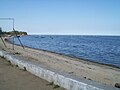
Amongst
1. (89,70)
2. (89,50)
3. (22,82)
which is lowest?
(89,50)

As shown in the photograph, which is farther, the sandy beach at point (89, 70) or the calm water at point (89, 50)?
the calm water at point (89, 50)

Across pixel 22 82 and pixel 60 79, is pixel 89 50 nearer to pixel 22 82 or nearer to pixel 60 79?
pixel 22 82

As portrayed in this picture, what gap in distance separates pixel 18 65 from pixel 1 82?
2.67 m

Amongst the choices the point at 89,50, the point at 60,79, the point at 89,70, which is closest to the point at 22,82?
the point at 60,79

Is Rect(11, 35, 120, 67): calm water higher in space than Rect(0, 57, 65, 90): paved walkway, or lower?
lower

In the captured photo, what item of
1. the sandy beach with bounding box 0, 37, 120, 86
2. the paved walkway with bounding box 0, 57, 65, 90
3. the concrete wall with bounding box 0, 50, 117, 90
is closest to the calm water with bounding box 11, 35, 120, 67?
the sandy beach with bounding box 0, 37, 120, 86

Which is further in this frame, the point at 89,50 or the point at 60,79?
the point at 89,50

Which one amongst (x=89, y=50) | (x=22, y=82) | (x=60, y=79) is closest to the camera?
(x=60, y=79)

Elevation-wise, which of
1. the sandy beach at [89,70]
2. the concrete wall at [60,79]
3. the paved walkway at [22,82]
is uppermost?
the concrete wall at [60,79]

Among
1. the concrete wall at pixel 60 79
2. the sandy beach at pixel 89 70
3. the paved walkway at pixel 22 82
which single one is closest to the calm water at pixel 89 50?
the sandy beach at pixel 89 70

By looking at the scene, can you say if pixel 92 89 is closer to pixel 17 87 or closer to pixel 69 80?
pixel 69 80

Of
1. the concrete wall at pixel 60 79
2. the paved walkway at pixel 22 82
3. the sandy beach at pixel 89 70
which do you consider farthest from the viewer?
the sandy beach at pixel 89 70

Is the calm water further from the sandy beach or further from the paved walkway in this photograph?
the paved walkway

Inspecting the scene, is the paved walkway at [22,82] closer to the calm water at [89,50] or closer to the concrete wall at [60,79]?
the concrete wall at [60,79]
